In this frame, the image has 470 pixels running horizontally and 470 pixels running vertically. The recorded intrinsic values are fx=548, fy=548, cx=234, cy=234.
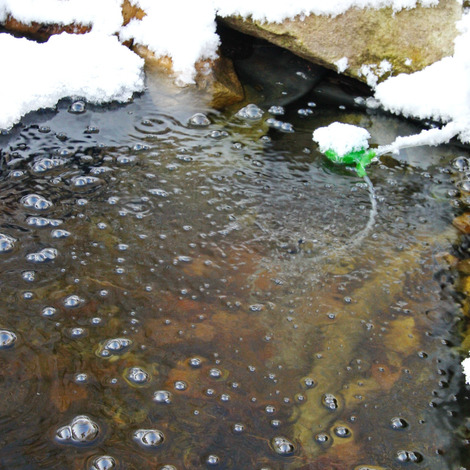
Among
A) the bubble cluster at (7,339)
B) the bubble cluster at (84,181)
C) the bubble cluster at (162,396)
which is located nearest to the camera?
the bubble cluster at (162,396)

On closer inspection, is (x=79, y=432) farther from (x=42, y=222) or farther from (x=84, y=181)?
(x=84, y=181)

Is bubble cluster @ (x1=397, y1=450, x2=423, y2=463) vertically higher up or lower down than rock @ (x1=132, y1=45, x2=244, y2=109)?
lower down

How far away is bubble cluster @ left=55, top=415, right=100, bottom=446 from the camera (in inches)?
68.1

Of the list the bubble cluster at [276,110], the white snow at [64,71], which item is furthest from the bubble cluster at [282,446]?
the white snow at [64,71]

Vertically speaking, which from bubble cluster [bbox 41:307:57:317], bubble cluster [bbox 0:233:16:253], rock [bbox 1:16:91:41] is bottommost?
bubble cluster [bbox 41:307:57:317]

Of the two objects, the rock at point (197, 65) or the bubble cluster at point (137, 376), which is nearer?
the bubble cluster at point (137, 376)

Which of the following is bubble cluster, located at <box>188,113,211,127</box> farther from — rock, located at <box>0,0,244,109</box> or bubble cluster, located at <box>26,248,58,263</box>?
bubble cluster, located at <box>26,248,58,263</box>

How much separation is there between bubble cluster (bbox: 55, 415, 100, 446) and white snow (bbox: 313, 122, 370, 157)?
2097mm

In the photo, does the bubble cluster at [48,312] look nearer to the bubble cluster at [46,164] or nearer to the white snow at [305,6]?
the bubble cluster at [46,164]

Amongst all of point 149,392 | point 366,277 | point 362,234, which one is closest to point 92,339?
point 149,392

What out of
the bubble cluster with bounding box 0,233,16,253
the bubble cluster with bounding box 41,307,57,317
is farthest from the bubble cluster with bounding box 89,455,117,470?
the bubble cluster with bounding box 0,233,16,253

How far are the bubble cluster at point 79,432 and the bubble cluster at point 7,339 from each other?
1.41ft

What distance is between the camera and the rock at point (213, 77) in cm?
356

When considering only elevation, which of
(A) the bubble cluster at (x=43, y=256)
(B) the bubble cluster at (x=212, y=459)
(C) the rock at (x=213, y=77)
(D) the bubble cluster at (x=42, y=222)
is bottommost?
(B) the bubble cluster at (x=212, y=459)
